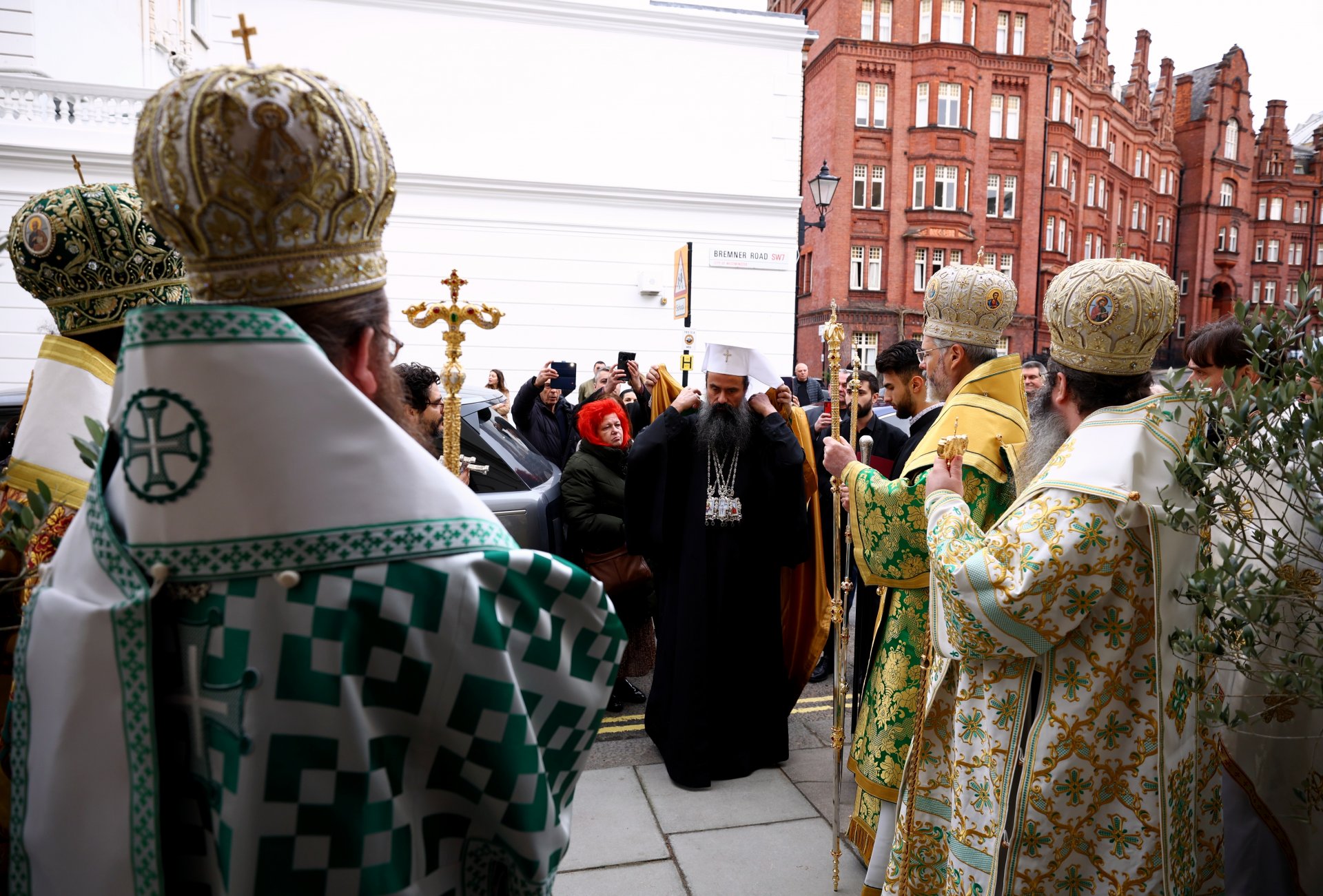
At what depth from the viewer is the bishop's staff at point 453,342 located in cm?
228

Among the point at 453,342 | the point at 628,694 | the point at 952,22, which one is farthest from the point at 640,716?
the point at 952,22

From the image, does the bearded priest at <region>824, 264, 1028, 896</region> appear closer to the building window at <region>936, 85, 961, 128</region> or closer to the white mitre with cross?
the white mitre with cross

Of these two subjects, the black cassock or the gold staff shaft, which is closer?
the gold staff shaft

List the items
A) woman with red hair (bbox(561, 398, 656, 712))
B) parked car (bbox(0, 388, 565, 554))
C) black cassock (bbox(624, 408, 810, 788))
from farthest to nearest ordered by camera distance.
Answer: woman with red hair (bbox(561, 398, 656, 712)) → parked car (bbox(0, 388, 565, 554)) → black cassock (bbox(624, 408, 810, 788))

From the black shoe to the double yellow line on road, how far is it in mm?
151

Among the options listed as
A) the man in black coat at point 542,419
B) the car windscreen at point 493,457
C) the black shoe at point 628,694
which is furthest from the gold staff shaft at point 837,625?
the man in black coat at point 542,419

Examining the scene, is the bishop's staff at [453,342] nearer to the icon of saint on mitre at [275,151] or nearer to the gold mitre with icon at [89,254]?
the gold mitre with icon at [89,254]

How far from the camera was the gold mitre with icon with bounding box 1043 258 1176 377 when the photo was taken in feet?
7.38

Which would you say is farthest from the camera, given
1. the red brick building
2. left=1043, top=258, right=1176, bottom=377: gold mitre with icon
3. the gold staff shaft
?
the red brick building

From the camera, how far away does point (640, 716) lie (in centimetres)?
508

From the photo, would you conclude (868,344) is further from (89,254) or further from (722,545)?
(89,254)

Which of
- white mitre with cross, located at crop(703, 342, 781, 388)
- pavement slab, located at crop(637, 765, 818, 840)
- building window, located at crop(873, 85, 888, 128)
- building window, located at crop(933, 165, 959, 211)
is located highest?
building window, located at crop(873, 85, 888, 128)

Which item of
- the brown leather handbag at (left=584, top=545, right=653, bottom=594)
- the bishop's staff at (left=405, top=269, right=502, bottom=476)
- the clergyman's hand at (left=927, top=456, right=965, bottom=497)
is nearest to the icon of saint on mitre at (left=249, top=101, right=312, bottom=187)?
the bishop's staff at (left=405, top=269, right=502, bottom=476)

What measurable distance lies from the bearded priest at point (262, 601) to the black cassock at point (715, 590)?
3102 mm
